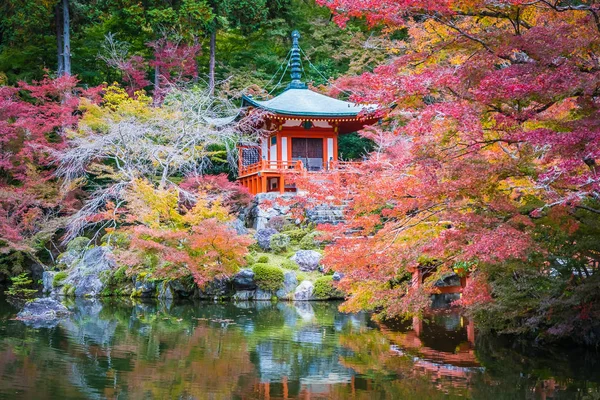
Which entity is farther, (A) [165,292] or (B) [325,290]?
(A) [165,292]

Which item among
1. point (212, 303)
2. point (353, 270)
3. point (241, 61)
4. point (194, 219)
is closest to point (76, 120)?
point (194, 219)

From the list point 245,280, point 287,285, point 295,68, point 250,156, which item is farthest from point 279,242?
point 295,68

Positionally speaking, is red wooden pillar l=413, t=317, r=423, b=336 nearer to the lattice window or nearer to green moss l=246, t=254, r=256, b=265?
green moss l=246, t=254, r=256, b=265

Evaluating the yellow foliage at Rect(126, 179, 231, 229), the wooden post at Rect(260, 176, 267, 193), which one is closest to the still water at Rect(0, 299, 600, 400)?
the yellow foliage at Rect(126, 179, 231, 229)

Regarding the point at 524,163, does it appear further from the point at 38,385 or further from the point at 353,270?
the point at 38,385

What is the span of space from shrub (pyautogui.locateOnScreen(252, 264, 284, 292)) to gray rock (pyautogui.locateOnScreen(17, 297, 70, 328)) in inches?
174

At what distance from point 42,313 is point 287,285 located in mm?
5637

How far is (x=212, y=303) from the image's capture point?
14633 millimetres

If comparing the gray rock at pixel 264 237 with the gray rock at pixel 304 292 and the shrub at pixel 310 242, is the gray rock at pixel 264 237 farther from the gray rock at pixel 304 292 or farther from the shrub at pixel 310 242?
the gray rock at pixel 304 292

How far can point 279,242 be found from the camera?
1700cm

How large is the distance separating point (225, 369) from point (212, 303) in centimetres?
703

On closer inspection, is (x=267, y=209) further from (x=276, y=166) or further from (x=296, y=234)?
(x=276, y=166)

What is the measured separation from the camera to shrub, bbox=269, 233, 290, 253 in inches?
667

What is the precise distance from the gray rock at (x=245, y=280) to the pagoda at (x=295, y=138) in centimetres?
502
